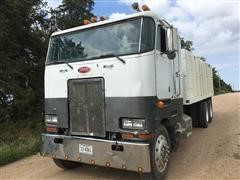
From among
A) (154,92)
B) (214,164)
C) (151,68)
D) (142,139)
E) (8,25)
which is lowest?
(214,164)

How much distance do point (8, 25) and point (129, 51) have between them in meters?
10.1

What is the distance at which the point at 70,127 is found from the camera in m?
5.53

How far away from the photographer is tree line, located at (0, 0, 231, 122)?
42.2 feet

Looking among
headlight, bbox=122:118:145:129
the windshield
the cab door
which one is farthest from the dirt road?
the windshield

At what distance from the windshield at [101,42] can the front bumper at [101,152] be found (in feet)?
4.77

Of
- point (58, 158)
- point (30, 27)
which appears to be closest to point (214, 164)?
point (58, 158)

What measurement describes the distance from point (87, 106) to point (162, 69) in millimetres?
1469

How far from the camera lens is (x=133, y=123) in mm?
4910

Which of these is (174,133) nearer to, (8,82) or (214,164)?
(214,164)

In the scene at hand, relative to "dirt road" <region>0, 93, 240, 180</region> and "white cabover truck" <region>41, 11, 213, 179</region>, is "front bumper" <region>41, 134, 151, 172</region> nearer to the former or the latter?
"white cabover truck" <region>41, 11, 213, 179</region>

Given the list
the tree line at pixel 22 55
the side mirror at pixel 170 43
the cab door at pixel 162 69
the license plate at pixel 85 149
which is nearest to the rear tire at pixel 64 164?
the license plate at pixel 85 149

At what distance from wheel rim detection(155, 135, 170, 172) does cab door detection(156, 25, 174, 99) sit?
76 cm

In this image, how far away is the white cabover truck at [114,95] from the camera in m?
4.87

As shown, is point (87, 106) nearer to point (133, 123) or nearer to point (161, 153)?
point (133, 123)
